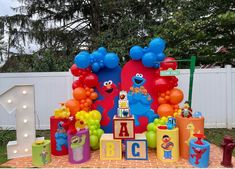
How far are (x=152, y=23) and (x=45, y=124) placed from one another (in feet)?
19.3

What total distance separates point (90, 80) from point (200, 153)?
2.44 metres

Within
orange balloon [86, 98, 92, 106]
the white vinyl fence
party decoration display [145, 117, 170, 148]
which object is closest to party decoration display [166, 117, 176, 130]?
party decoration display [145, 117, 170, 148]

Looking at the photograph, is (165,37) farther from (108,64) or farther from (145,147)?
(145,147)

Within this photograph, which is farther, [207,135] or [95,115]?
[207,135]

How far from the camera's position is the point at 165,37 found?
734cm

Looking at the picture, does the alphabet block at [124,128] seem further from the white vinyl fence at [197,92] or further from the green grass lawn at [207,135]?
the white vinyl fence at [197,92]

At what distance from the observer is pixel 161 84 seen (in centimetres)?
414

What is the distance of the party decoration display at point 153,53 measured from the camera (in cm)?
422

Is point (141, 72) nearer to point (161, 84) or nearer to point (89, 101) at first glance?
point (161, 84)

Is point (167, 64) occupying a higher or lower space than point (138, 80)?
higher

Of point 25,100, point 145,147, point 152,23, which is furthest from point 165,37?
point 25,100

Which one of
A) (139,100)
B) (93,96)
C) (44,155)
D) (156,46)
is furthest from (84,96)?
(156,46)

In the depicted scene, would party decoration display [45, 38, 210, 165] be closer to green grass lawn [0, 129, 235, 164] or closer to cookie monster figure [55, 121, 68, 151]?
cookie monster figure [55, 121, 68, 151]

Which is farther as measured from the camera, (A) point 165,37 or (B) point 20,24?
(B) point 20,24
